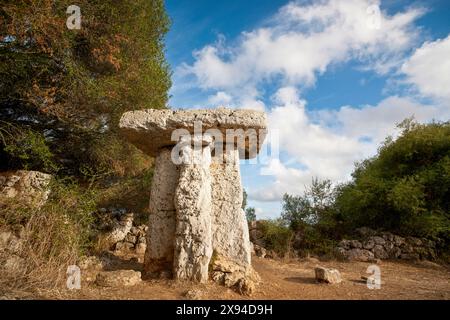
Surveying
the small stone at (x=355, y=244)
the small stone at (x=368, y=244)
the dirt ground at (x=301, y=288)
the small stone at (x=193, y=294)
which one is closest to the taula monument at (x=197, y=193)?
the dirt ground at (x=301, y=288)

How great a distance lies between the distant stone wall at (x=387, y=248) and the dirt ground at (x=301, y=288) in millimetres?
1546

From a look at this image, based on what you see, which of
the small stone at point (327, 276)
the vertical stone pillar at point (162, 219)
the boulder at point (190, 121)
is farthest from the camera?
the small stone at point (327, 276)

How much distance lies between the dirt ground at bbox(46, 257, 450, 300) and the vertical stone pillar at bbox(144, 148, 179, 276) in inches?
19.4

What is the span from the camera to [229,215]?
5.02 meters

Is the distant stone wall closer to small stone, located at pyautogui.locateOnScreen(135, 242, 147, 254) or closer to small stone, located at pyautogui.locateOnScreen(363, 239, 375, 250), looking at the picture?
small stone, located at pyautogui.locateOnScreen(363, 239, 375, 250)

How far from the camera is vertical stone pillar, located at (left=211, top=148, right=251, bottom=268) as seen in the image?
4898 mm

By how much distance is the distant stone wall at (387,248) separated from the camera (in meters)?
8.48

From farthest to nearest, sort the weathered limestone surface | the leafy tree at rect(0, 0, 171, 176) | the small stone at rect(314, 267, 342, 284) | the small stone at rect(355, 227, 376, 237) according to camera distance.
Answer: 1. the small stone at rect(355, 227, 376, 237)
2. the leafy tree at rect(0, 0, 171, 176)
3. the small stone at rect(314, 267, 342, 284)
4. the weathered limestone surface

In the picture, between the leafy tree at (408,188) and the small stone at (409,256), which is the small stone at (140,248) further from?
the small stone at (409,256)

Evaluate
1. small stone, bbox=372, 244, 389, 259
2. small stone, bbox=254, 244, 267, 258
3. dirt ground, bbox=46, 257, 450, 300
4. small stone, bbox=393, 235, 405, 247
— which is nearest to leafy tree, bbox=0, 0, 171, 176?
dirt ground, bbox=46, 257, 450, 300

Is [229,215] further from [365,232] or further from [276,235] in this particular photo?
[365,232]

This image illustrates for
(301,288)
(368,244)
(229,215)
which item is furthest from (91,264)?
(368,244)
